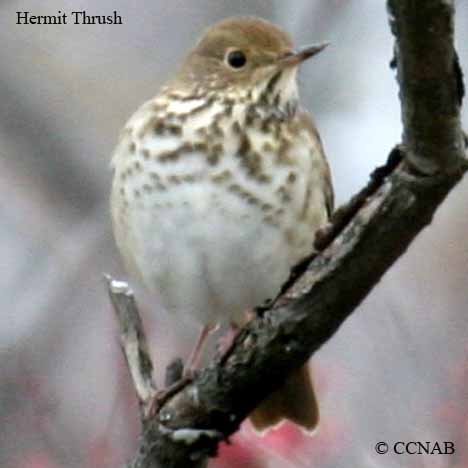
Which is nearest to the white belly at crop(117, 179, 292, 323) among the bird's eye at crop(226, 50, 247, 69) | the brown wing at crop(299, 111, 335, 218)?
the brown wing at crop(299, 111, 335, 218)

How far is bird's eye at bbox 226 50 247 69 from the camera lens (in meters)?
4.71

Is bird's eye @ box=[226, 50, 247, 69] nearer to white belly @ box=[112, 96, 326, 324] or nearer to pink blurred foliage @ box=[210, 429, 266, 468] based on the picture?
white belly @ box=[112, 96, 326, 324]

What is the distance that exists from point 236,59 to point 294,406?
1160 millimetres

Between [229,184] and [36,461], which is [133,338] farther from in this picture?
[36,461]

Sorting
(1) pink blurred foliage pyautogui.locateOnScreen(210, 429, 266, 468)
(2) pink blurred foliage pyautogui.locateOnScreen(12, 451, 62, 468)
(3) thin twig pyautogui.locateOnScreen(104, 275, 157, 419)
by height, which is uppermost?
(3) thin twig pyautogui.locateOnScreen(104, 275, 157, 419)

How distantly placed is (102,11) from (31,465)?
311cm

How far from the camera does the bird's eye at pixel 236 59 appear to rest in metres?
4.71

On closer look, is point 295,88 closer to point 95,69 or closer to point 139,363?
point 139,363

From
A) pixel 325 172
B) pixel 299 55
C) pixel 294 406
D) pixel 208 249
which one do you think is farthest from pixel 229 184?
pixel 294 406

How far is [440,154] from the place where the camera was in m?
3.17

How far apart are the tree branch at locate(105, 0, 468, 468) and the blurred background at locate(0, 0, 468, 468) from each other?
584 mm

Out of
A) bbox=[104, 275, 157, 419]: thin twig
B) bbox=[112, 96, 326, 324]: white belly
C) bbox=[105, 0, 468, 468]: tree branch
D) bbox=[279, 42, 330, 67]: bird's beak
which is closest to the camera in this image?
bbox=[105, 0, 468, 468]: tree branch

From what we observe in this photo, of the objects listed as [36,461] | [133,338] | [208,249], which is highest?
[208,249]

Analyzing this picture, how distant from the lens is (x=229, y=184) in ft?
14.2
